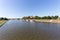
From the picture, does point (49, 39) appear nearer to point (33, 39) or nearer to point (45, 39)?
point (45, 39)

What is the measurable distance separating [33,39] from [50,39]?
68.9 inches

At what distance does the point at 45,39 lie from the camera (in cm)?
1023

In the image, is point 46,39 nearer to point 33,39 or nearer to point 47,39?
point 47,39

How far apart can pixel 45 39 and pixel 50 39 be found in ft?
1.70

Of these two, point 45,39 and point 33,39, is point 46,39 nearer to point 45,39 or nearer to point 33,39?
point 45,39

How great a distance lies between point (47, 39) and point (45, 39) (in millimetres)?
207

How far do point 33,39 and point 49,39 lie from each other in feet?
5.42

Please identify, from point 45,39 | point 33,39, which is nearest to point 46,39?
point 45,39

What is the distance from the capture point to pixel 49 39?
10.3 metres

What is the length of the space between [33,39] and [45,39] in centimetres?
123

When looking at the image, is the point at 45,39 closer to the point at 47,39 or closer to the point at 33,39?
the point at 47,39

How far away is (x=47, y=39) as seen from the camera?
10.2 meters

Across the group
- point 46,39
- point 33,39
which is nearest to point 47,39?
point 46,39

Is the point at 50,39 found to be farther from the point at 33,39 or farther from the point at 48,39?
the point at 33,39
